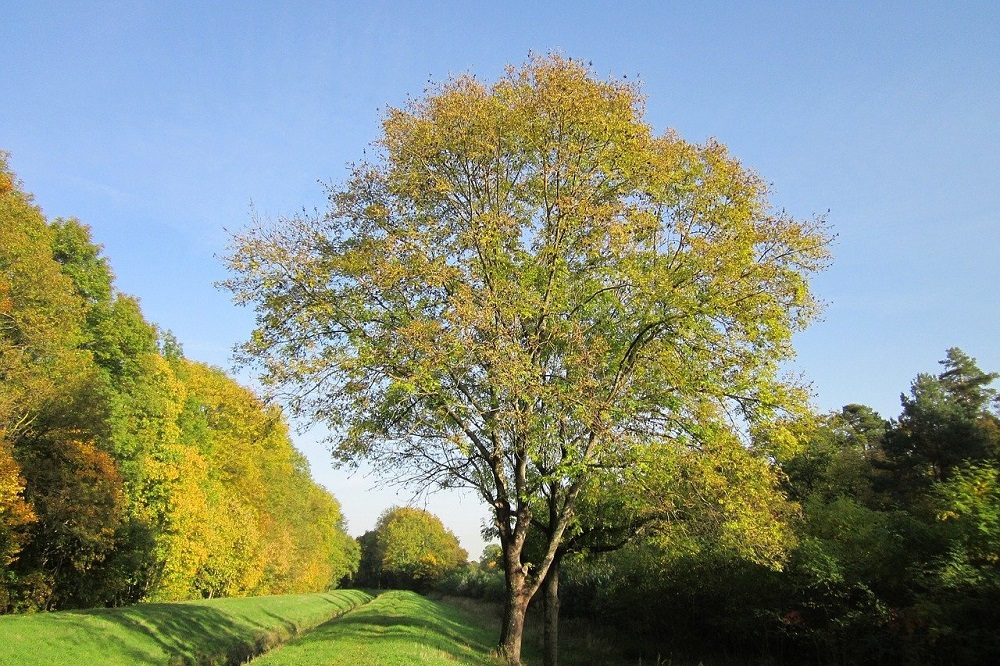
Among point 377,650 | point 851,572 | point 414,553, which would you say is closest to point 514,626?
point 377,650

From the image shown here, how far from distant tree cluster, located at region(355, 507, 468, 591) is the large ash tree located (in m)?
104

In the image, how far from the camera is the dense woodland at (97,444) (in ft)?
90.4

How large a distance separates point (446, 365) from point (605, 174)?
6.92 m

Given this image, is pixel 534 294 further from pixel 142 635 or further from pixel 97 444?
pixel 97 444

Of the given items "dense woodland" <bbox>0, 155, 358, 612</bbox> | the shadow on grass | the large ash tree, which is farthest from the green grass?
the large ash tree

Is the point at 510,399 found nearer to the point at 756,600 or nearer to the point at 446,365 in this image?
the point at 446,365

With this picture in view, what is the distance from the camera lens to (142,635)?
1025 inches

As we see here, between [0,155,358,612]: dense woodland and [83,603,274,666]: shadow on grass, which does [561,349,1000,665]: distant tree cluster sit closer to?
[83,603,274,666]: shadow on grass

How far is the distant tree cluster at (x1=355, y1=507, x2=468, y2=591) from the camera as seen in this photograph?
399 ft

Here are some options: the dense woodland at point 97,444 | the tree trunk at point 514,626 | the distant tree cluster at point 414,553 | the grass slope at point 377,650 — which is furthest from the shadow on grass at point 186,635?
the distant tree cluster at point 414,553

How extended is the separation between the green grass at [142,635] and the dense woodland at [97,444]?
4615 millimetres

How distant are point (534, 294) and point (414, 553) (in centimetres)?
12024

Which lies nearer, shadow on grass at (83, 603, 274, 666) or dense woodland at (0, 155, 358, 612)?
shadow on grass at (83, 603, 274, 666)

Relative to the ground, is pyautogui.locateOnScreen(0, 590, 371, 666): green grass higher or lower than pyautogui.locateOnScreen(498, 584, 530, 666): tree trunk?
lower
